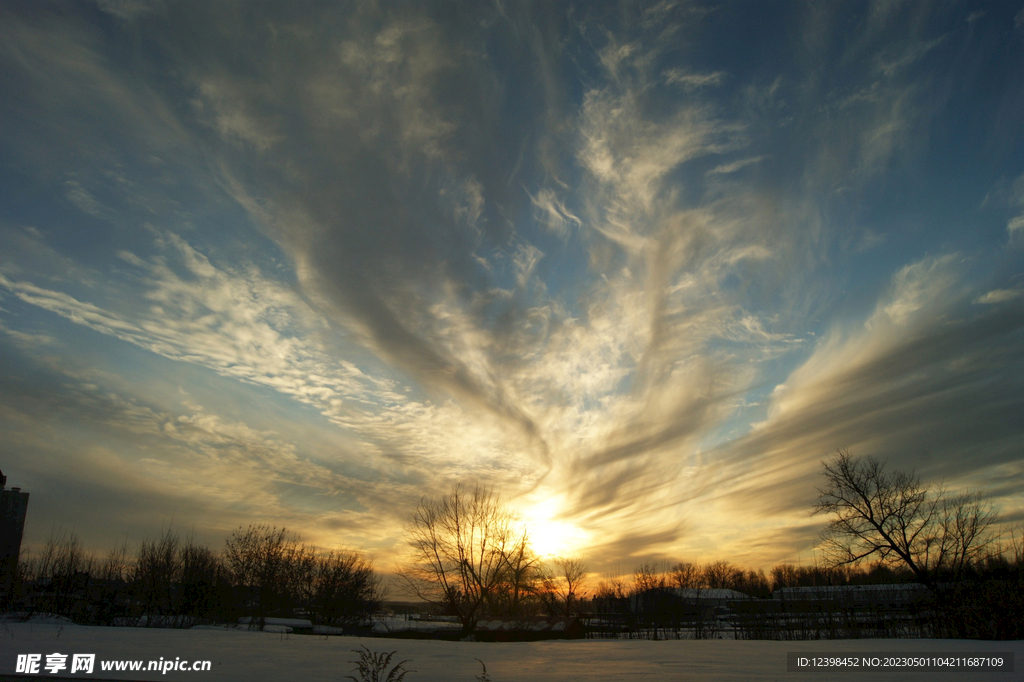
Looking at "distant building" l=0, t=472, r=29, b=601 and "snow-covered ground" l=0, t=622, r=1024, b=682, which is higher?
"distant building" l=0, t=472, r=29, b=601

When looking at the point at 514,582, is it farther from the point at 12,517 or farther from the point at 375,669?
the point at 12,517

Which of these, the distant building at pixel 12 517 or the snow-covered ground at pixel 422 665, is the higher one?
the distant building at pixel 12 517

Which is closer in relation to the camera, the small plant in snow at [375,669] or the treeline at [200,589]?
the small plant in snow at [375,669]

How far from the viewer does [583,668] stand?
35.8ft

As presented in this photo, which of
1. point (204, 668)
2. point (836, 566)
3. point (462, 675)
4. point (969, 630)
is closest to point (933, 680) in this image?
point (462, 675)

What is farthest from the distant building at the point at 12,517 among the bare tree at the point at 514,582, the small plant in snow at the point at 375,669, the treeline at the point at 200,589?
the small plant in snow at the point at 375,669

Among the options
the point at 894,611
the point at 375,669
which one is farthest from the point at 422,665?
the point at 894,611

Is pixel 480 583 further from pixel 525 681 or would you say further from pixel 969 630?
pixel 525 681

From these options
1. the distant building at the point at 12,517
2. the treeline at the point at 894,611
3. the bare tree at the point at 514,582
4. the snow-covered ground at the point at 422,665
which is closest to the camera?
the snow-covered ground at the point at 422,665

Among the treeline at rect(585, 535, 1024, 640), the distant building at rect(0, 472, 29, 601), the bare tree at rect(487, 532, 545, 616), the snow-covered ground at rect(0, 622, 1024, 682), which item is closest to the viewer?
the snow-covered ground at rect(0, 622, 1024, 682)

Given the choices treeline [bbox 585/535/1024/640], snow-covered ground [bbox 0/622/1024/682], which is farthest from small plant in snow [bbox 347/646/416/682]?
treeline [bbox 585/535/1024/640]

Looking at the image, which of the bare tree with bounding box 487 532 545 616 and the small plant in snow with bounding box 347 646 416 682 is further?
the bare tree with bounding box 487 532 545 616

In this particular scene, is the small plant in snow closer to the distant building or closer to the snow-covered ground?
the snow-covered ground

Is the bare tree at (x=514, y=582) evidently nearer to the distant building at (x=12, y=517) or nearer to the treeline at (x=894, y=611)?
the treeline at (x=894, y=611)
